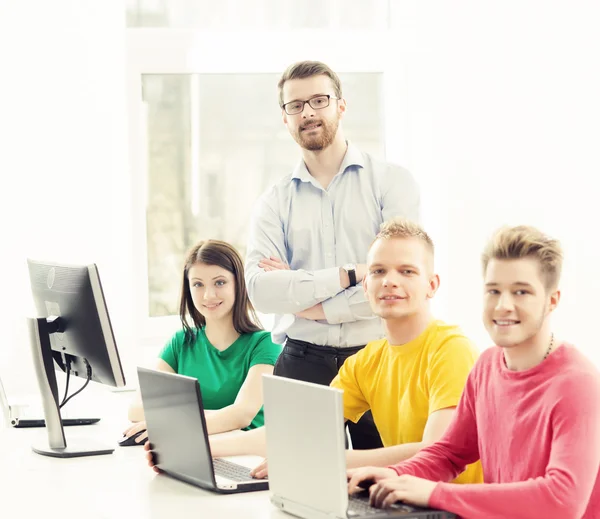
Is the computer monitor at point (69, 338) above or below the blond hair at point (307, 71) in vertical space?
below

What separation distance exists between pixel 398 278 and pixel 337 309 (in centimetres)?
67

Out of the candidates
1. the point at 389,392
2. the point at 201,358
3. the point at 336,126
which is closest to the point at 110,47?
the point at 336,126

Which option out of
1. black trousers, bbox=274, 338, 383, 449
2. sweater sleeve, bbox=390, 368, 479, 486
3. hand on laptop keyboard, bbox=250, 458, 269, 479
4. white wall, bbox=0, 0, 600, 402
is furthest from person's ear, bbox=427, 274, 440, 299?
white wall, bbox=0, 0, 600, 402

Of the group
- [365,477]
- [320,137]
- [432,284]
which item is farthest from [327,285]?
[365,477]

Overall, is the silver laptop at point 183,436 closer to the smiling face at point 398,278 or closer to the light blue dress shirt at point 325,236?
the smiling face at point 398,278

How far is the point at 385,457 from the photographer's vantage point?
192 centimetres

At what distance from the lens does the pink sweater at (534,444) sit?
1493 millimetres

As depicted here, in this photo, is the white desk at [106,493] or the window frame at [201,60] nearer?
the white desk at [106,493]

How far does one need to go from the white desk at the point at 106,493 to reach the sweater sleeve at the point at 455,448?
1.03ft

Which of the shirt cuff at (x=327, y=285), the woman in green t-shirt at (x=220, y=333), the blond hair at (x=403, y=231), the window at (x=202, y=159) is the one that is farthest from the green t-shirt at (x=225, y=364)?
the window at (x=202, y=159)

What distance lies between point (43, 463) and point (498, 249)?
127 centimetres

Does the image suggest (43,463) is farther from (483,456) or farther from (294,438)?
(483,456)

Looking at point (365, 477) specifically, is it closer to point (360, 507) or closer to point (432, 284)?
point (360, 507)

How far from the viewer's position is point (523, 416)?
5.31ft
